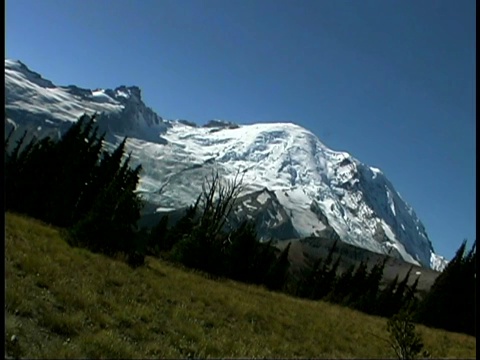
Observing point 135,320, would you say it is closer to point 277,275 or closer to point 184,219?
point 184,219

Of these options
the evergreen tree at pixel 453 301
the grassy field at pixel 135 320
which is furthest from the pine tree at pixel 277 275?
the grassy field at pixel 135 320

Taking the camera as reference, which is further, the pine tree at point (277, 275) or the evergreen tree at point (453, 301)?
the pine tree at point (277, 275)

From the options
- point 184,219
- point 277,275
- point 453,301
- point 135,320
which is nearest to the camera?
point 135,320

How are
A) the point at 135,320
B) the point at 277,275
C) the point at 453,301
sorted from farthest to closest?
the point at 277,275
the point at 453,301
the point at 135,320

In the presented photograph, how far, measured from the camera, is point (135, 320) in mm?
14094

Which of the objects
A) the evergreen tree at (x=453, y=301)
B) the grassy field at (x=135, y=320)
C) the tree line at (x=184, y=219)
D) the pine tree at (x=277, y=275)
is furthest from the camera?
the pine tree at (x=277, y=275)

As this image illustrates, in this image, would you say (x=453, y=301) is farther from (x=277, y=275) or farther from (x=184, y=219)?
(x=184, y=219)

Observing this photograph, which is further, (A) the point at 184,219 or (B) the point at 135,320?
(A) the point at 184,219

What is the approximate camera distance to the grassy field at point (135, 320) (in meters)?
10.9

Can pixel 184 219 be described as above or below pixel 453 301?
below

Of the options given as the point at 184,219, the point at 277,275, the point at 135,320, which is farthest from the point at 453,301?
the point at 135,320

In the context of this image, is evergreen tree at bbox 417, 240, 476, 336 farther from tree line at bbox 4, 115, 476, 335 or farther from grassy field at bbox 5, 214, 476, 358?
grassy field at bbox 5, 214, 476, 358

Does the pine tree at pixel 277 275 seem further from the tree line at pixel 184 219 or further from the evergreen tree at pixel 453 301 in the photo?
the evergreen tree at pixel 453 301

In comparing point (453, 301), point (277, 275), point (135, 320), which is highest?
point (453, 301)
